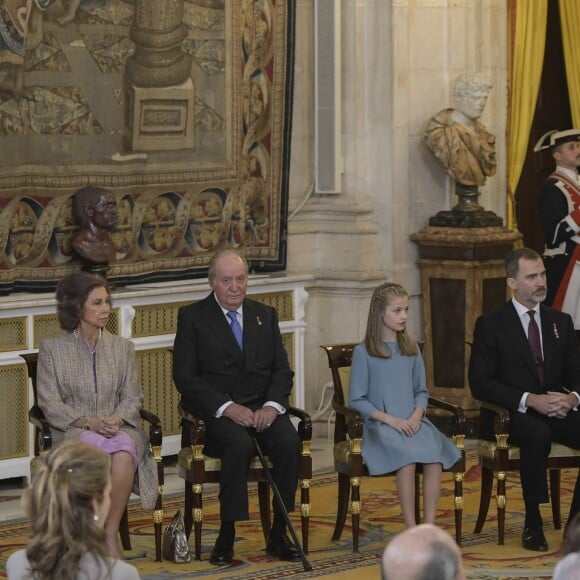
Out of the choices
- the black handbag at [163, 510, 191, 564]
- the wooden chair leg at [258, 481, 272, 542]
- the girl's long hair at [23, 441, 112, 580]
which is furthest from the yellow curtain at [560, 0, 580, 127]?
the girl's long hair at [23, 441, 112, 580]

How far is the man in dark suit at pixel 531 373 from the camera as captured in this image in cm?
711

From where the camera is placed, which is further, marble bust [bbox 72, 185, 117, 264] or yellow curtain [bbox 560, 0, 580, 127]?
yellow curtain [bbox 560, 0, 580, 127]

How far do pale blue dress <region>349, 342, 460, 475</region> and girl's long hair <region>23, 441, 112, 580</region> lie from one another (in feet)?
11.0

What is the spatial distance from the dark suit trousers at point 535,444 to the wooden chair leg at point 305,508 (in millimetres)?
981

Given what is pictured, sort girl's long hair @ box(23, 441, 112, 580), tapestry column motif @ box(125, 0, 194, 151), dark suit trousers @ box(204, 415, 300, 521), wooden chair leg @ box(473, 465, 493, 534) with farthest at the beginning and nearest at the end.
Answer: tapestry column motif @ box(125, 0, 194, 151) < wooden chair leg @ box(473, 465, 493, 534) < dark suit trousers @ box(204, 415, 300, 521) < girl's long hair @ box(23, 441, 112, 580)

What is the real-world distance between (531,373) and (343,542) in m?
1.17

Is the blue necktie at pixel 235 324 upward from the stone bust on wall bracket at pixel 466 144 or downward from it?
downward

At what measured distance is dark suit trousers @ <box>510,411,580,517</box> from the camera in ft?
23.2

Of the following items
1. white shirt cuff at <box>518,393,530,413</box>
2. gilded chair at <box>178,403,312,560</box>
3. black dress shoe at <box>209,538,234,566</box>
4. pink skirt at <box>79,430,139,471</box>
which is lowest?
black dress shoe at <box>209,538,234,566</box>

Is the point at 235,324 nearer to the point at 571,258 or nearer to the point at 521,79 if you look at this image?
the point at 571,258

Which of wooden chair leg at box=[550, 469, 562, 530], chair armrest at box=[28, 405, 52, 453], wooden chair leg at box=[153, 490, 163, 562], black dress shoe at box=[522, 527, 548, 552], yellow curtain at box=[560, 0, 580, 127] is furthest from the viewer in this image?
yellow curtain at box=[560, 0, 580, 127]

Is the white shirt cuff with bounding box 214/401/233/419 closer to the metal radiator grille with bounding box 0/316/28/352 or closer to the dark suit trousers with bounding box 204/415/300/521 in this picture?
the dark suit trousers with bounding box 204/415/300/521

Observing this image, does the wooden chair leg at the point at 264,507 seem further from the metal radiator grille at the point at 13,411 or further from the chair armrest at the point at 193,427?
the metal radiator grille at the point at 13,411

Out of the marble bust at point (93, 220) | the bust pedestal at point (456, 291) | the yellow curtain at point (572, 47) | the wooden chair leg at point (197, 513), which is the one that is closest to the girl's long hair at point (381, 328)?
the wooden chair leg at point (197, 513)
